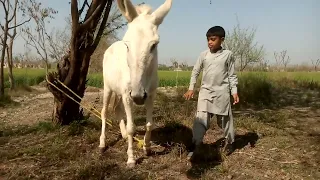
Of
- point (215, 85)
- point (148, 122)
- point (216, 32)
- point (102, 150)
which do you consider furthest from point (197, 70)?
point (102, 150)

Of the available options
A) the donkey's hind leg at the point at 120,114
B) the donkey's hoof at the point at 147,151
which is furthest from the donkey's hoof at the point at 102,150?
the donkey's hoof at the point at 147,151

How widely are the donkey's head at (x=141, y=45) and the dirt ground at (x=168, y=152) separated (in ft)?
3.99

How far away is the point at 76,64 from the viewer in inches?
254

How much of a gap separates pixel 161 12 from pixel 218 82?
1446mm

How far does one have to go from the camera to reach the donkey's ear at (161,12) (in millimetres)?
3933

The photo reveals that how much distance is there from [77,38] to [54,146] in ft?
6.89

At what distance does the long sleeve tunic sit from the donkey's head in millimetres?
1182

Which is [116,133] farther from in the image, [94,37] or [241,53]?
[241,53]

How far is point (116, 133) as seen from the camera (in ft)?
20.1

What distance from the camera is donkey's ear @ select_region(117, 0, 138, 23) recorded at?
3.92 meters

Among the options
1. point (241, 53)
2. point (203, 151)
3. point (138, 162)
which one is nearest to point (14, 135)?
point (138, 162)

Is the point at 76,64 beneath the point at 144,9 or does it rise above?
beneath

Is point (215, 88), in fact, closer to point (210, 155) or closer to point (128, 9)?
point (210, 155)

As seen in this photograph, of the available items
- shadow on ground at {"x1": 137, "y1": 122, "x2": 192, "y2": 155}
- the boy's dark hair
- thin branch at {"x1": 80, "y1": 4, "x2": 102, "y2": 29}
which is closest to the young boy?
the boy's dark hair
